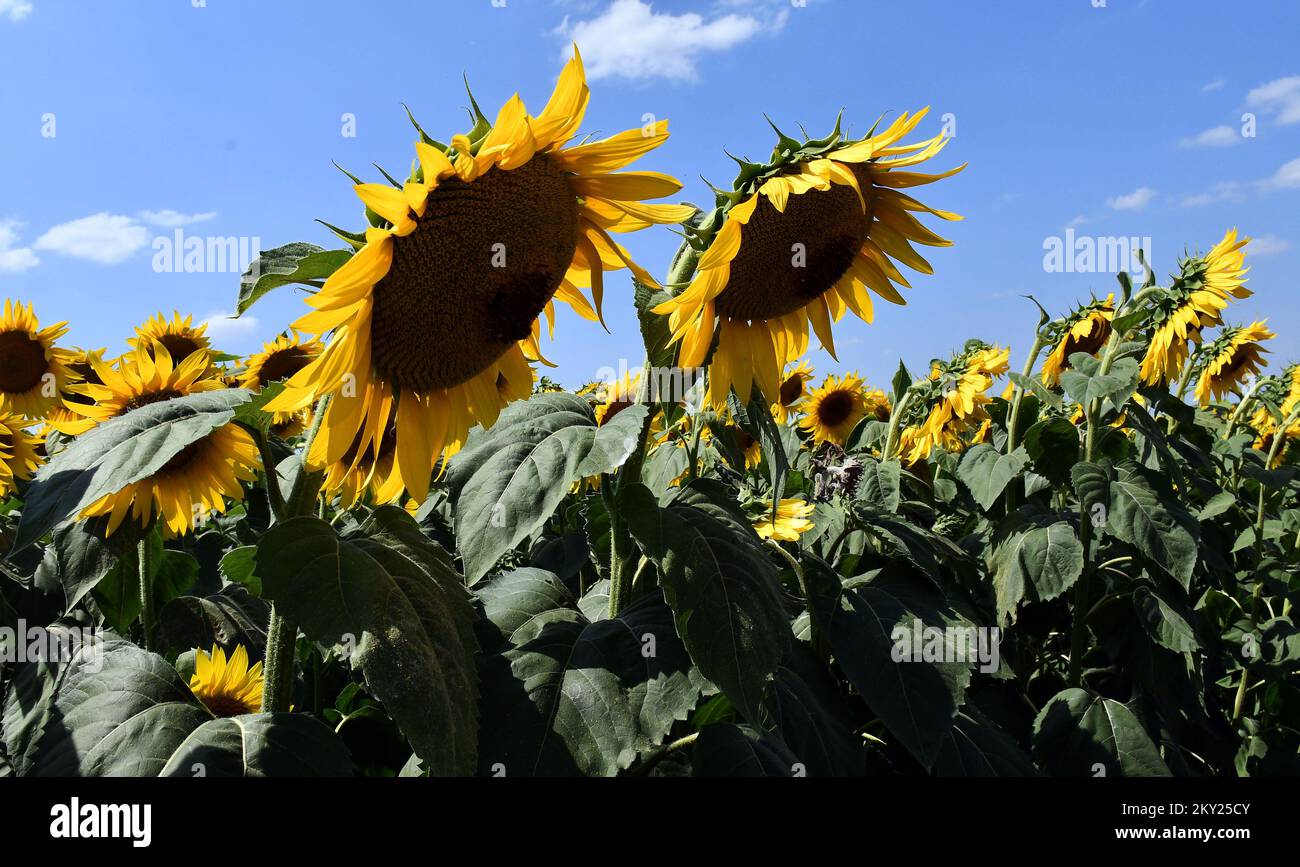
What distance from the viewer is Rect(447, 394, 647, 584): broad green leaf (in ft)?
5.53

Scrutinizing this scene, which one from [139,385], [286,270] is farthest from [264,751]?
[139,385]

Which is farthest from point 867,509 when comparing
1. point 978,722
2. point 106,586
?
point 106,586

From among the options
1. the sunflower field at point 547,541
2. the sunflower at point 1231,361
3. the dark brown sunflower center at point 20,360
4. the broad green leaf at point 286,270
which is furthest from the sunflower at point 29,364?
the sunflower at point 1231,361

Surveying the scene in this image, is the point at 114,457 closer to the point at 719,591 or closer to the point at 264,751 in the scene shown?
the point at 264,751

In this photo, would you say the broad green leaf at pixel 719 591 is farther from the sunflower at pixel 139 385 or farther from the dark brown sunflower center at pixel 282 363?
the dark brown sunflower center at pixel 282 363

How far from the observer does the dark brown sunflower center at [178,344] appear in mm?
5012

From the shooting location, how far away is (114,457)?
5.14ft

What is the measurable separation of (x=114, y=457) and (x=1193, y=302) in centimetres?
463

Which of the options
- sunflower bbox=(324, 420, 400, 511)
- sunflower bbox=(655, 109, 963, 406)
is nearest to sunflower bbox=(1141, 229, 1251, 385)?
sunflower bbox=(655, 109, 963, 406)

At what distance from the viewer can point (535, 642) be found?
1.88m

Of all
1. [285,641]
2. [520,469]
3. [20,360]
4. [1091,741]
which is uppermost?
[20,360]

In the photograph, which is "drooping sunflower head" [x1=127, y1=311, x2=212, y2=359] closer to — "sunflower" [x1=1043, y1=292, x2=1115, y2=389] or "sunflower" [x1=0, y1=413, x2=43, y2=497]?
"sunflower" [x1=0, y1=413, x2=43, y2=497]

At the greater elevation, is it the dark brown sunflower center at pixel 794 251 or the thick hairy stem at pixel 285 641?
the dark brown sunflower center at pixel 794 251

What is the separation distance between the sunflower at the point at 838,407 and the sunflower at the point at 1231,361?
231cm
